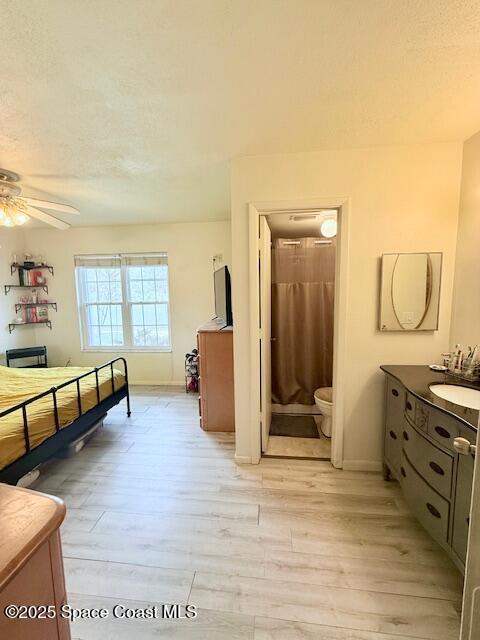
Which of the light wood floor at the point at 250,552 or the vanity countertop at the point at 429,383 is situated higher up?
the vanity countertop at the point at 429,383

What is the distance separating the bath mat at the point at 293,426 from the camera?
2.86 metres

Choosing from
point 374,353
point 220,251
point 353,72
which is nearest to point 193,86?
point 353,72

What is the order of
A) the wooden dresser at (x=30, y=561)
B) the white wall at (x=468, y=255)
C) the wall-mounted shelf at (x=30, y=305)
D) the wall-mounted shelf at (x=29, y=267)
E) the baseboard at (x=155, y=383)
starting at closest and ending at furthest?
the wooden dresser at (x=30, y=561)
the white wall at (x=468, y=255)
the wall-mounted shelf at (x=29, y=267)
the wall-mounted shelf at (x=30, y=305)
the baseboard at (x=155, y=383)

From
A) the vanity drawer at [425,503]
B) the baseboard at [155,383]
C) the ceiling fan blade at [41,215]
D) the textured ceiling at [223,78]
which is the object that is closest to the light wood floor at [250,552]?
the vanity drawer at [425,503]

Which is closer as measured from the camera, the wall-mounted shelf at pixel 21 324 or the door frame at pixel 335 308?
the door frame at pixel 335 308

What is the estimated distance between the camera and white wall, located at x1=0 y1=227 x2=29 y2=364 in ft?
13.3

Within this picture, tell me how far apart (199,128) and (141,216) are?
2.36 m

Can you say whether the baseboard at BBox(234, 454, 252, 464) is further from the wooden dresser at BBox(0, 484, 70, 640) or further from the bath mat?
the wooden dresser at BBox(0, 484, 70, 640)

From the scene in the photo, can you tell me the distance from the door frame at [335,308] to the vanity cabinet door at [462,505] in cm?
98

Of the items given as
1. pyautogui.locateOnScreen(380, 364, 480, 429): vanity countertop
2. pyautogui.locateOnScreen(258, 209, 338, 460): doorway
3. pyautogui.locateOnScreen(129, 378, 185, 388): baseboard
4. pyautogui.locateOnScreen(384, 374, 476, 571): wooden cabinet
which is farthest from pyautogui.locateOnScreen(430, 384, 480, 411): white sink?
pyautogui.locateOnScreen(129, 378, 185, 388): baseboard

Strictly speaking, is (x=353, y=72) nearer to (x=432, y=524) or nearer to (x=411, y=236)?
(x=411, y=236)

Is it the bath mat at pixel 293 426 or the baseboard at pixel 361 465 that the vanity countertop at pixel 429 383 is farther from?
the bath mat at pixel 293 426

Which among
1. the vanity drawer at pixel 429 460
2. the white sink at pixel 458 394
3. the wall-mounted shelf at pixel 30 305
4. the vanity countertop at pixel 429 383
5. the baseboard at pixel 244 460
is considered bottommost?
the baseboard at pixel 244 460

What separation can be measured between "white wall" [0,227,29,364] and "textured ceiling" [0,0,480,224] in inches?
98.3
